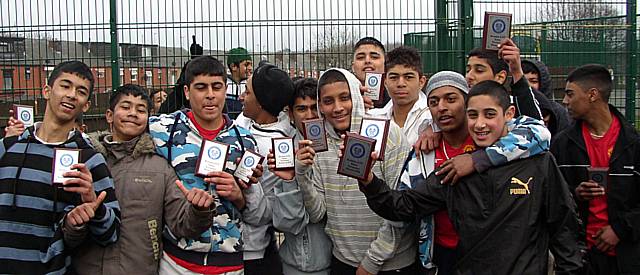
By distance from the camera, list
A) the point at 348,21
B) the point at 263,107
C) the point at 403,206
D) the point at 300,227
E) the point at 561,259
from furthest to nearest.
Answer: the point at 348,21
the point at 263,107
the point at 300,227
the point at 403,206
the point at 561,259

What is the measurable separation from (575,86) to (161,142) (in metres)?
2.92

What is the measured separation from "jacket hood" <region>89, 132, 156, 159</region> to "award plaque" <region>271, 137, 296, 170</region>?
714 mm

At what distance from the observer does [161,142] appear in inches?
147

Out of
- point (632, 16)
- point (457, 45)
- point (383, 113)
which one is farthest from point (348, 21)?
point (632, 16)

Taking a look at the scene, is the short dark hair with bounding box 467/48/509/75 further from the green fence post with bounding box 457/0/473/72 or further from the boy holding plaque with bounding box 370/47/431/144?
the green fence post with bounding box 457/0/473/72

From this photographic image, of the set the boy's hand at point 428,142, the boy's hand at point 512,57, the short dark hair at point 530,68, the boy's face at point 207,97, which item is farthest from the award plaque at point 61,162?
the short dark hair at point 530,68

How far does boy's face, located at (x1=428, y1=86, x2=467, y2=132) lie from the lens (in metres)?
3.81

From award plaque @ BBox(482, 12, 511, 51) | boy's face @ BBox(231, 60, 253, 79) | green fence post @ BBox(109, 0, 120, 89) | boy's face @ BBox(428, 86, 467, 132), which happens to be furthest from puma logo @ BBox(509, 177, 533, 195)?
green fence post @ BBox(109, 0, 120, 89)

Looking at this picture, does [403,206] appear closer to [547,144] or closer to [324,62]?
[547,144]

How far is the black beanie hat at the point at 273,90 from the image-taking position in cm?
431

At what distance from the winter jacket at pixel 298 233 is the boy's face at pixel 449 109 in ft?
3.18

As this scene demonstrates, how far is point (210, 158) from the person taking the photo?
3.49 metres

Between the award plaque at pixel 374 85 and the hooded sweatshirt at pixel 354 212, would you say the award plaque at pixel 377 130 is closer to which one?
the hooded sweatshirt at pixel 354 212

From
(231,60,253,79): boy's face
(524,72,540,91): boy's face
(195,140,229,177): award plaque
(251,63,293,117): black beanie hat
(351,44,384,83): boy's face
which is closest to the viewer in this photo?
(195,140,229,177): award plaque
